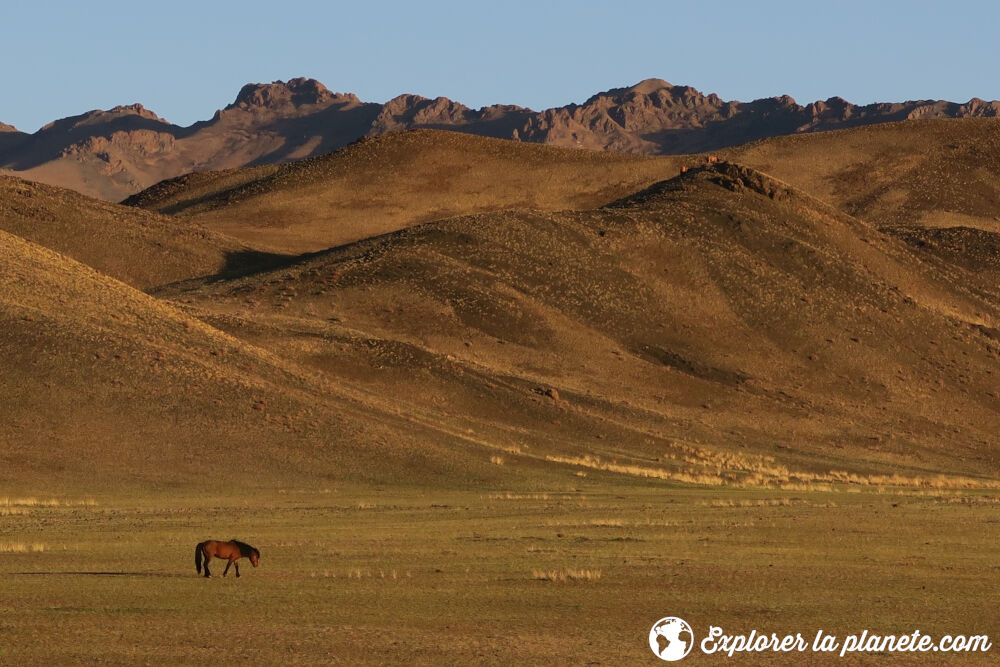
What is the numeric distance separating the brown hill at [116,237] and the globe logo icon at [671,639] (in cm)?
7826

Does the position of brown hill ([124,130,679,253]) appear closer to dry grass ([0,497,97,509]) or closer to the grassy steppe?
dry grass ([0,497,97,509])

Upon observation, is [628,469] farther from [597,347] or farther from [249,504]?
[597,347]

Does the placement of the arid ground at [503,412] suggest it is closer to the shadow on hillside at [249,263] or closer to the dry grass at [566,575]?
the dry grass at [566,575]

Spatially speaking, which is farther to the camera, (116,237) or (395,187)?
(395,187)

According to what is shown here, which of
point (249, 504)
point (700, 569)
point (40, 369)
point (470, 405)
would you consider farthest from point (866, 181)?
point (700, 569)

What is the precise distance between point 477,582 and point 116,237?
82210 millimetres

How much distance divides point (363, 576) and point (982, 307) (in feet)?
269

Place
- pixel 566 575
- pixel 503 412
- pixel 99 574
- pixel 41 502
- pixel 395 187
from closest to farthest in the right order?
pixel 566 575, pixel 99 574, pixel 41 502, pixel 503 412, pixel 395 187

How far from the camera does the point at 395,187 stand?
140 m

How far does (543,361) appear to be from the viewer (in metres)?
77.1

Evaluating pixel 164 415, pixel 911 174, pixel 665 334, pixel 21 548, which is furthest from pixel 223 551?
pixel 911 174

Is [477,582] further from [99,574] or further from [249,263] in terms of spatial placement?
[249,263]

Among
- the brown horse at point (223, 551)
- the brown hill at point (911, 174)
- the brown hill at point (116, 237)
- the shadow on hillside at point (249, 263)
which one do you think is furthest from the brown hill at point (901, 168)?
the brown horse at point (223, 551)

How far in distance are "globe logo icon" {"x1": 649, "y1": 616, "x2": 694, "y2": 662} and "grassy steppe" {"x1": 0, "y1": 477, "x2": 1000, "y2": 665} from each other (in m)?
0.16
